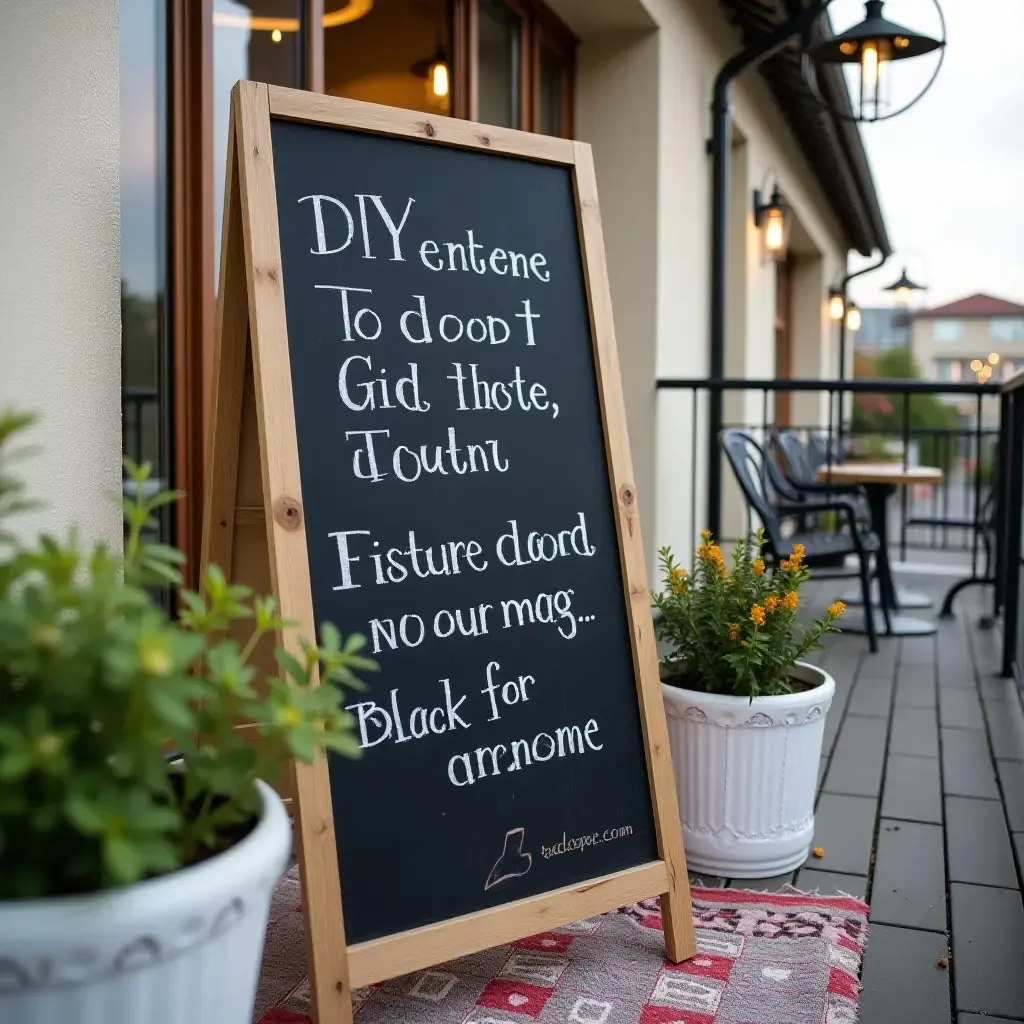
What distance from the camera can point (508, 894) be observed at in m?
1.61

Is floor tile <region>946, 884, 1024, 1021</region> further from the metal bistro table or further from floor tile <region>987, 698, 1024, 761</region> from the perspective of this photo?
the metal bistro table

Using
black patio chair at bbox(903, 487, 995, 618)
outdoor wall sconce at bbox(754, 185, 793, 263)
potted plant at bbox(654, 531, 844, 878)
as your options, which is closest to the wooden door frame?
potted plant at bbox(654, 531, 844, 878)

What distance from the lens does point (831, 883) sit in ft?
6.82

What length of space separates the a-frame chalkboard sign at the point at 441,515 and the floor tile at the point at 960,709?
1850mm

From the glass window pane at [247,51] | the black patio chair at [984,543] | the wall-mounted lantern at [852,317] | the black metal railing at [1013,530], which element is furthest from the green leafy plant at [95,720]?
the wall-mounted lantern at [852,317]

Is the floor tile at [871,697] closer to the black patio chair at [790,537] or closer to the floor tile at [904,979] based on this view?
the black patio chair at [790,537]

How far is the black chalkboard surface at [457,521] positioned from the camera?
1536mm

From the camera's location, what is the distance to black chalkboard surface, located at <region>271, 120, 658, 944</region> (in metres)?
1.54

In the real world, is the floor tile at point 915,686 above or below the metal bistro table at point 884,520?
below

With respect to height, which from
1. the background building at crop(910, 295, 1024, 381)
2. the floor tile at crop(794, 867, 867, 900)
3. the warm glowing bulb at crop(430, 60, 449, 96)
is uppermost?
the background building at crop(910, 295, 1024, 381)

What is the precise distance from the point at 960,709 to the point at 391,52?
8.68ft

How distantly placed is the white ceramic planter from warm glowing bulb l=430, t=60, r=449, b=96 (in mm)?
2678

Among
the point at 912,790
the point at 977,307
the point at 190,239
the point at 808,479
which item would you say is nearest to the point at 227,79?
the point at 190,239

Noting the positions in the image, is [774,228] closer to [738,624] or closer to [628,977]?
[738,624]
